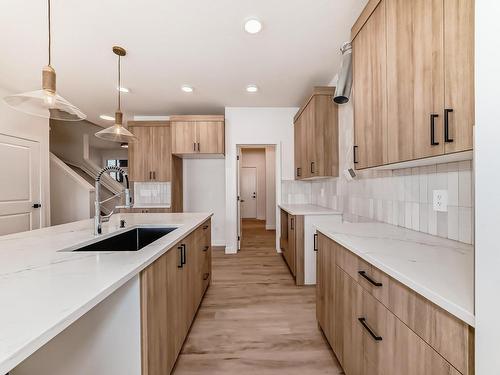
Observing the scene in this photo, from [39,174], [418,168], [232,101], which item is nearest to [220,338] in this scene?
[418,168]

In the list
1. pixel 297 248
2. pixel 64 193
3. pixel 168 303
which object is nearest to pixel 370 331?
pixel 168 303

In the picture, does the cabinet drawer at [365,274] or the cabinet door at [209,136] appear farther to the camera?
the cabinet door at [209,136]

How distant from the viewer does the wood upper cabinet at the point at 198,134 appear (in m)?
3.88

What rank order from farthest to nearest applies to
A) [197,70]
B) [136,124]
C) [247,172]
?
[247,172] → [136,124] → [197,70]

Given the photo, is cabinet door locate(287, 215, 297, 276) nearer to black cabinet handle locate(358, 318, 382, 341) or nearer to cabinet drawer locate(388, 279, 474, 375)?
black cabinet handle locate(358, 318, 382, 341)

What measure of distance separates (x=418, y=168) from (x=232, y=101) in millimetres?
2960

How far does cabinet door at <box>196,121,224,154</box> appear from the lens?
3.88 m

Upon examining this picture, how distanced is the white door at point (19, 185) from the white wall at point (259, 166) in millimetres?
5426

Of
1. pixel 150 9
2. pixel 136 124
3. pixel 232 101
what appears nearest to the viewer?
pixel 150 9

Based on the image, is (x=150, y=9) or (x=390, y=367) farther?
(x=150, y=9)

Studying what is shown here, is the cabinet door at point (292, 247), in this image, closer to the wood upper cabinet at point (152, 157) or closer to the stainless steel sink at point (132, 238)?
the stainless steel sink at point (132, 238)

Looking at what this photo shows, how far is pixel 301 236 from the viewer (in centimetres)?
275

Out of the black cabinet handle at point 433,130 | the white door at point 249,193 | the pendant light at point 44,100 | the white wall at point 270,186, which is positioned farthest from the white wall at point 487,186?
the white door at point 249,193

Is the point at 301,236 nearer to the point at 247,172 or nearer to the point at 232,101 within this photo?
the point at 232,101
